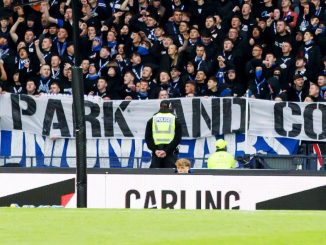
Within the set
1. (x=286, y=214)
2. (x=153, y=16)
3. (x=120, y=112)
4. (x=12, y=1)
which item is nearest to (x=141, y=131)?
(x=120, y=112)

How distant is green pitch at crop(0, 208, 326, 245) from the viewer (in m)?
10.6

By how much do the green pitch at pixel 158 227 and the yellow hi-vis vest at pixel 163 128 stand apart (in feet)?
27.2

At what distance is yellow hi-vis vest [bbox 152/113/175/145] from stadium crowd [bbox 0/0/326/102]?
1412 mm

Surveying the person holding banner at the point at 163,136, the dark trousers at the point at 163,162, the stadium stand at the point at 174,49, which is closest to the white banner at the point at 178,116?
the stadium stand at the point at 174,49

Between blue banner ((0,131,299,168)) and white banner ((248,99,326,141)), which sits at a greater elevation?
white banner ((248,99,326,141))

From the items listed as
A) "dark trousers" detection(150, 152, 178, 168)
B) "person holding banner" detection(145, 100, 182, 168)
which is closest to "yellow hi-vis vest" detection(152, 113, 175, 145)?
"person holding banner" detection(145, 100, 182, 168)

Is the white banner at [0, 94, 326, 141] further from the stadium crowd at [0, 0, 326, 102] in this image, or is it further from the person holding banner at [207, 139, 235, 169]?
the person holding banner at [207, 139, 235, 169]

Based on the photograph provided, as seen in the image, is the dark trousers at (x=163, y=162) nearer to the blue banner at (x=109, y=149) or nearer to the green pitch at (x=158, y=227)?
the blue banner at (x=109, y=149)

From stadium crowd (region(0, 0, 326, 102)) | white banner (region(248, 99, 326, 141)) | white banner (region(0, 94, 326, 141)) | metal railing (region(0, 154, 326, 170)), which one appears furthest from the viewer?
stadium crowd (region(0, 0, 326, 102))

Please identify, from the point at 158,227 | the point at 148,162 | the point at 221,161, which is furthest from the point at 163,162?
the point at 158,227

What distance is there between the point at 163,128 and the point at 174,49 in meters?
2.72

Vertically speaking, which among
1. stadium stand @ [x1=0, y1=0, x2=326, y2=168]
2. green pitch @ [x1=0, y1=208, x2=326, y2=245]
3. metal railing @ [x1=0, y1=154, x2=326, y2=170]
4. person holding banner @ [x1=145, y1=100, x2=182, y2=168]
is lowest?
green pitch @ [x1=0, y1=208, x2=326, y2=245]

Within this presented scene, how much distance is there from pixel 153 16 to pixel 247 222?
13.5 metres

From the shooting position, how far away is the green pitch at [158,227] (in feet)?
34.7
